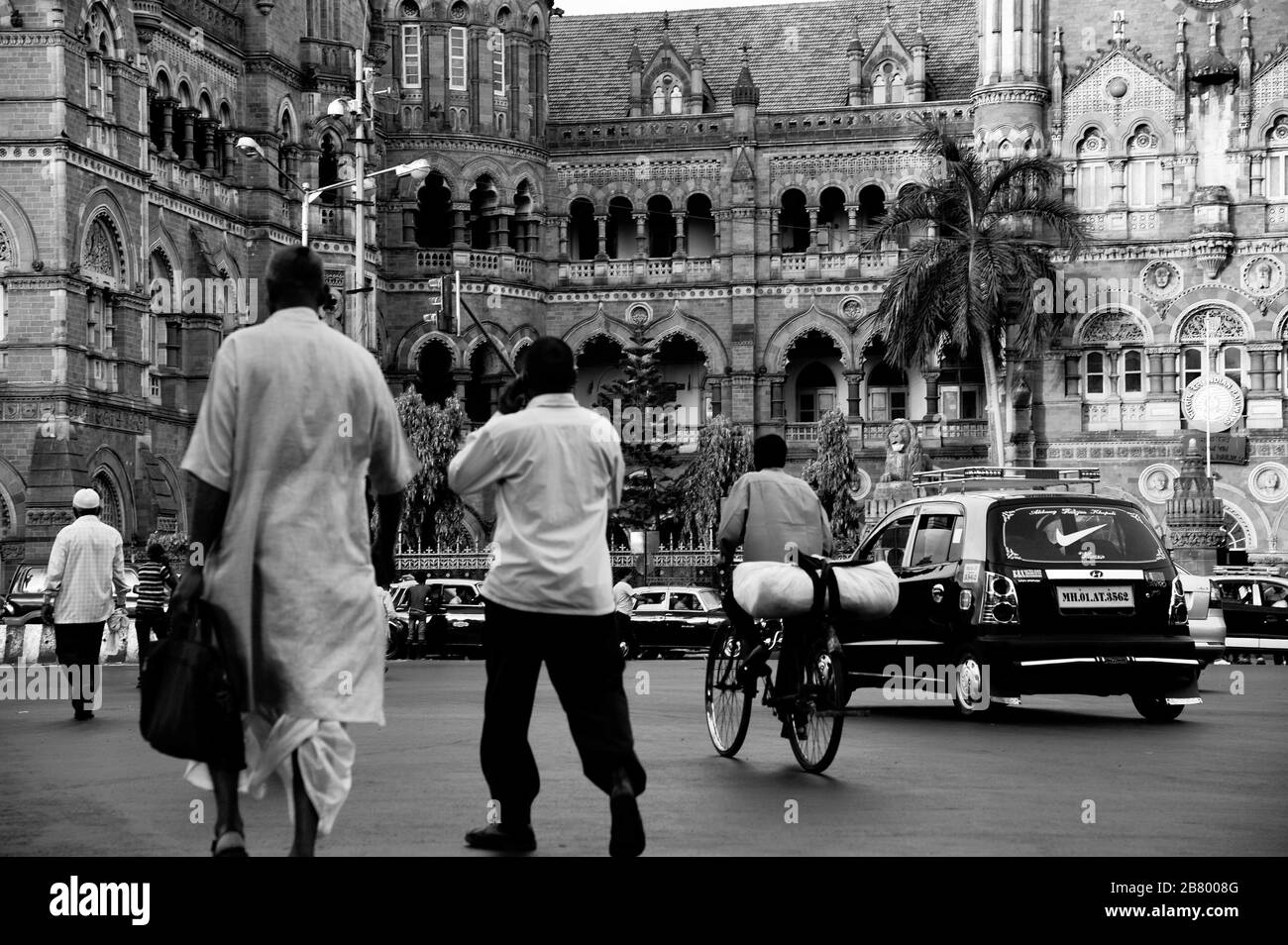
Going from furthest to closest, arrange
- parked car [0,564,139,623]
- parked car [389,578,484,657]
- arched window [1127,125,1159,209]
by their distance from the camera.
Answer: arched window [1127,125,1159,209], parked car [389,578,484,657], parked car [0,564,139,623]

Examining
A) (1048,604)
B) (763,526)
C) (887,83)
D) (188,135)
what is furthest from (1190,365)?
(763,526)

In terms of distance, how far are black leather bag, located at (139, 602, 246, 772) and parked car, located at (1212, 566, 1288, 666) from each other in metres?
27.3

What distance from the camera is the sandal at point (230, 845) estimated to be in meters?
7.62

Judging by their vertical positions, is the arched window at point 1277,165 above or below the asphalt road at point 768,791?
above

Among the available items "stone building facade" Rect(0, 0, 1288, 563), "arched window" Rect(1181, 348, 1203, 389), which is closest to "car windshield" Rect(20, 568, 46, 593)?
"stone building facade" Rect(0, 0, 1288, 563)

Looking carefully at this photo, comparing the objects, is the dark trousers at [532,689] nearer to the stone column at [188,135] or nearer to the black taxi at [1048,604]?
the black taxi at [1048,604]

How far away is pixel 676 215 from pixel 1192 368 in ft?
49.0

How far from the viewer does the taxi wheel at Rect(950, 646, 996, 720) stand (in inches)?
639

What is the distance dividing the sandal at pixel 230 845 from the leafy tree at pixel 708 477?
4451 cm

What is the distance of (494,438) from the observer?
8.89 m

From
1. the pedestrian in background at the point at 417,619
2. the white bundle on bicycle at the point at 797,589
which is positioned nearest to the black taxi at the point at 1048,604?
the white bundle on bicycle at the point at 797,589

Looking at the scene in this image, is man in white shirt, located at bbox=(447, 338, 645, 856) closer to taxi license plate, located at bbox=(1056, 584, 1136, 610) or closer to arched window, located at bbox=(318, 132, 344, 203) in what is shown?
taxi license plate, located at bbox=(1056, 584, 1136, 610)
